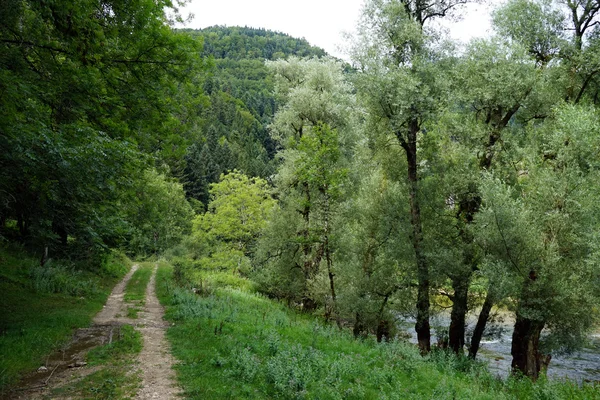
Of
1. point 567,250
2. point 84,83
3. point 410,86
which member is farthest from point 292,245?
point 84,83

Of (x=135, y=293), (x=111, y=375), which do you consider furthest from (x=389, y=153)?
(x=135, y=293)

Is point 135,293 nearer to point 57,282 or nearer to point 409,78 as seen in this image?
point 57,282

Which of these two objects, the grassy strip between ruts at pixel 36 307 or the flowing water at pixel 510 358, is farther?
the flowing water at pixel 510 358

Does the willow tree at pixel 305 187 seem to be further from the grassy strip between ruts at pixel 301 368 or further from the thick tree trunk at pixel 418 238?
the grassy strip between ruts at pixel 301 368

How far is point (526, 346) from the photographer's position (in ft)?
49.6

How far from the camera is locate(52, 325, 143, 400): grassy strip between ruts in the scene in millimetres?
7301

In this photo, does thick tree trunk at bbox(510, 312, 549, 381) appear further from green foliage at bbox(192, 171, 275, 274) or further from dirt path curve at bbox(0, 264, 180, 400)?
green foliage at bbox(192, 171, 275, 274)

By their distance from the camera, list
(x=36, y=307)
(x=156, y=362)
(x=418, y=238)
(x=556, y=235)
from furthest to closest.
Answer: (x=418, y=238) → (x=556, y=235) → (x=36, y=307) → (x=156, y=362)

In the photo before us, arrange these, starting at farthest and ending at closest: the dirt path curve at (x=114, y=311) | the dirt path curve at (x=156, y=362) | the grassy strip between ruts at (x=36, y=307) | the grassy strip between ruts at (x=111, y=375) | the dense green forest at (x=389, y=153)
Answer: the dirt path curve at (x=114, y=311) < the dense green forest at (x=389, y=153) < the grassy strip between ruts at (x=36, y=307) < the dirt path curve at (x=156, y=362) < the grassy strip between ruts at (x=111, y=375)

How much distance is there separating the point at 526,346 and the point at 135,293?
19038 mm

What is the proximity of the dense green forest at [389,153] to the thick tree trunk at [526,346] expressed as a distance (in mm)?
74

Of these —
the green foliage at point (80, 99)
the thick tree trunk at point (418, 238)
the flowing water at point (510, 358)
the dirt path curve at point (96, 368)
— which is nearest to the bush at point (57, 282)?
the dirt path curve at point (96, 368)

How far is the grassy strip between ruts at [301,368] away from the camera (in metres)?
8.21

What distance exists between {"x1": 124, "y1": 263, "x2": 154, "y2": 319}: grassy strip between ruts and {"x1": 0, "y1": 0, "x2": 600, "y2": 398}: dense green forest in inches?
91.0
